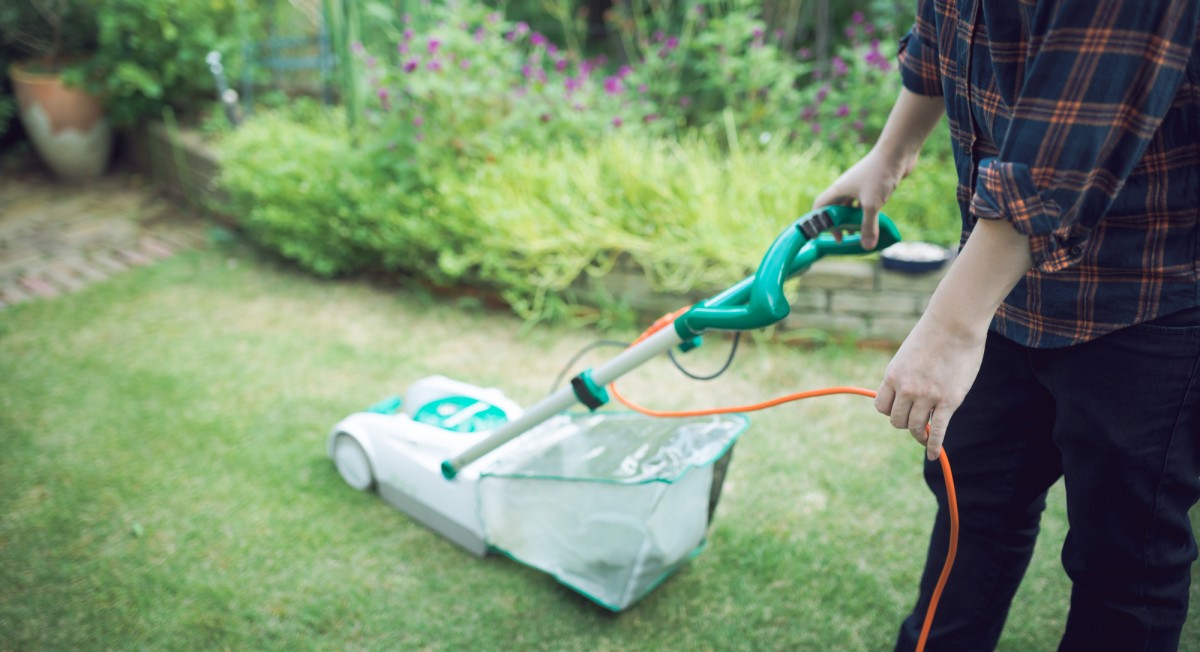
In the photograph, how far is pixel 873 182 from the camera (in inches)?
59.4

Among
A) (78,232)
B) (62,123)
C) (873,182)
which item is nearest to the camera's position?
(873,182)

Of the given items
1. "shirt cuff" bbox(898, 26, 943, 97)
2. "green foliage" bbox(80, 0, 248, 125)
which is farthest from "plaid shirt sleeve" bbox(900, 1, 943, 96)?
"green foliage" bbox(80, 0, 248, 125)

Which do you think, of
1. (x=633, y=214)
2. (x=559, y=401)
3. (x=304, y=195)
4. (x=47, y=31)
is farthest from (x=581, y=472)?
(x=47, y=31)

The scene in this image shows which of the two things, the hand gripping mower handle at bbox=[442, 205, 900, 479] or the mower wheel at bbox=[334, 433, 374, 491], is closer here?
the hand gripping mower handle at bbox=[442, 205, 900, 479]

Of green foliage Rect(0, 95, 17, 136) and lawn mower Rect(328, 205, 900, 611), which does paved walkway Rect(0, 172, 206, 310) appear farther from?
lawn mower Rect(328, 205, 900, 611)

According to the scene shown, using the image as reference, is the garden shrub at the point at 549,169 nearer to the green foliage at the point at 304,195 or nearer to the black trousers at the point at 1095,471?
the green foliage at the point at 304,195

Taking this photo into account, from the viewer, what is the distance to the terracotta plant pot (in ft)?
16.2

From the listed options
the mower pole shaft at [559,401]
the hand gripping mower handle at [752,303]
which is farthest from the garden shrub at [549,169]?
the hand gripping mower handle at [752,303]

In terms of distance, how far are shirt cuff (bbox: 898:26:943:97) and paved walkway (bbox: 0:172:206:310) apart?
3.63 m

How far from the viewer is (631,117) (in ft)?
12.9

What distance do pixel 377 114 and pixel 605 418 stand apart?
2.53m

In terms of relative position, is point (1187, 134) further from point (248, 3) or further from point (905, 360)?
point (248, 3)

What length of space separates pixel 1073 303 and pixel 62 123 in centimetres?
545

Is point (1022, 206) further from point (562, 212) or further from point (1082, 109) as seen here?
point (562, 212)
